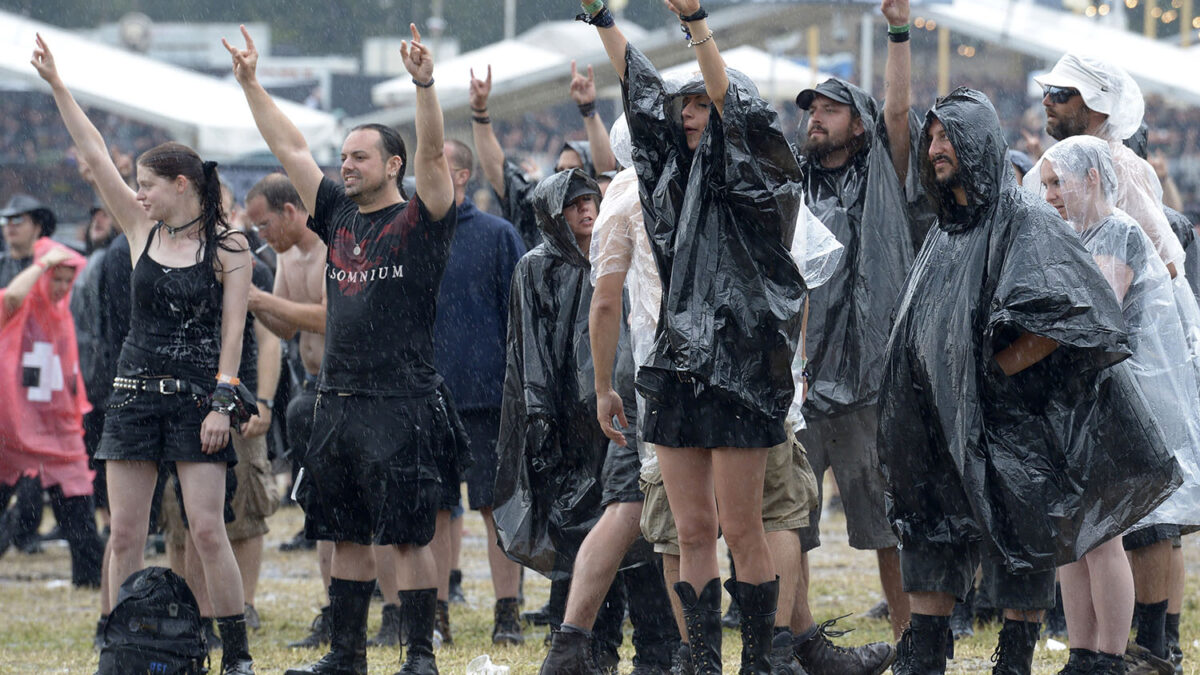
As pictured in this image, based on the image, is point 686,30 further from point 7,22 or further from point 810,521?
point 7,22

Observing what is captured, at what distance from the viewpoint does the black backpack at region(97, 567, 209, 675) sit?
5238mm

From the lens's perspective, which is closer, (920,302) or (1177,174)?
(920,302)

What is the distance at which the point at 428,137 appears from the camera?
16.6 feet

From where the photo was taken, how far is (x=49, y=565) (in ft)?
32.3

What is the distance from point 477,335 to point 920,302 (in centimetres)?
309

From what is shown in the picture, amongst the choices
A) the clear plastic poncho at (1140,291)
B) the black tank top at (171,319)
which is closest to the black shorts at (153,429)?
the black tank top at (171,319)

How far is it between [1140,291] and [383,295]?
251 centimetres

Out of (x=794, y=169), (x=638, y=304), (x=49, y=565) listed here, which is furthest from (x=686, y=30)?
(x=49, y=565)

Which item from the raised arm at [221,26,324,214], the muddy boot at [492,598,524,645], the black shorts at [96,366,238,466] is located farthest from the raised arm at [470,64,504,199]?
the black shorts at [96,366,238,466]

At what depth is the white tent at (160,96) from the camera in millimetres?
14531

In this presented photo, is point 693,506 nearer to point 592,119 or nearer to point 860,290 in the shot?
point 860,290

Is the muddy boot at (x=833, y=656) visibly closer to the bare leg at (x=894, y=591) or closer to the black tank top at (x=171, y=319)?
the bare leg at (x=894, y=591)

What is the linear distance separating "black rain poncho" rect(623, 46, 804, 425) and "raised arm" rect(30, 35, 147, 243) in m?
2.29

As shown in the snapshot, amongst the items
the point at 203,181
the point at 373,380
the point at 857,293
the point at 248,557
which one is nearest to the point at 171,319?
the point at 203,181
